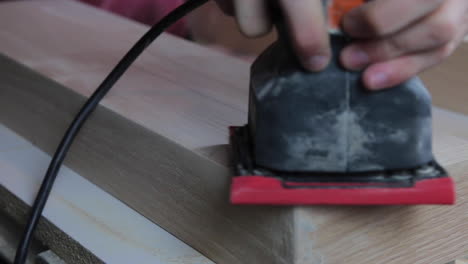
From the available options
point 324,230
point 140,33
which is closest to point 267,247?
point 324,230

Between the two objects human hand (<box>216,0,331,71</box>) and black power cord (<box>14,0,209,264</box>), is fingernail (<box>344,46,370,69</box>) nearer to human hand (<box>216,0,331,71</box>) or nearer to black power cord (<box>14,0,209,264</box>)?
human hand (<box>216,0,331,71</box>)

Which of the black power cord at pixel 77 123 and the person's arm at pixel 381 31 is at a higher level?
the person's arm at pixel 381 31

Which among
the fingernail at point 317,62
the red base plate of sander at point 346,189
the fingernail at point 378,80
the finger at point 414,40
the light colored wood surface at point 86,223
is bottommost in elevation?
the light colored wood surface at point 86,223

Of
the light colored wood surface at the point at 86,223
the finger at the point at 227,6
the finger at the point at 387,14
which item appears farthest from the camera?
the light colored wood surface at the point at 86,223

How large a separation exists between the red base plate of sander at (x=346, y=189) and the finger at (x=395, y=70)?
8cm

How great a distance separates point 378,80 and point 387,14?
2.2 inches

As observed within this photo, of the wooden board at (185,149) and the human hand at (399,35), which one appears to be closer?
the human hand at (399,35)

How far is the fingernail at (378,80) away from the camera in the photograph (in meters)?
0.51

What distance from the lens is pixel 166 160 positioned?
2.33 ft

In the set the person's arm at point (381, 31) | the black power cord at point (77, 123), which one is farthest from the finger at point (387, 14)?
the black power cord at point (77, 123)

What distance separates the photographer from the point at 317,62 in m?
0.51

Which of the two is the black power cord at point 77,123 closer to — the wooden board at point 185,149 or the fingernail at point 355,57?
the wooden board at point 185,149

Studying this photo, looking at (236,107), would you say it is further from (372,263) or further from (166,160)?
(372,263)

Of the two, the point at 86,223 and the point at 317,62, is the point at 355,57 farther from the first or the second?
the point at 86,223
